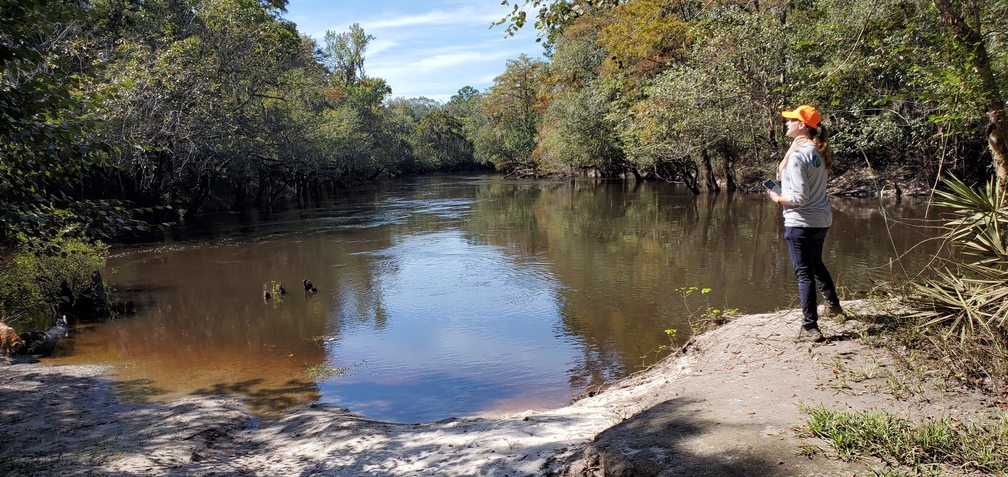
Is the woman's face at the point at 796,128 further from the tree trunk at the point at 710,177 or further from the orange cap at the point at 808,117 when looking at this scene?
the tree trunk at the point at 710,177

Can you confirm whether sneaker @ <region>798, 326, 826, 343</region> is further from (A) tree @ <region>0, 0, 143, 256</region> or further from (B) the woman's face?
(A) tree @ <region>0, 0, 143, 256</region>

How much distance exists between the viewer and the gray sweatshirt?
4.80 meters

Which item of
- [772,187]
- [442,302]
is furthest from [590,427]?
[442,302]

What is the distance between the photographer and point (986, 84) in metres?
4.98

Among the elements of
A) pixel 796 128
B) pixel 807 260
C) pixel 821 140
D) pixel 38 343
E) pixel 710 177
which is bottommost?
pixel 38 343

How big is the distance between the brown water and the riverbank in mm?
950

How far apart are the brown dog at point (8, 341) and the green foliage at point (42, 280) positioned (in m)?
0.97

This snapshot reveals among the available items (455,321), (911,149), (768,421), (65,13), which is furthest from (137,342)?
(911,149)

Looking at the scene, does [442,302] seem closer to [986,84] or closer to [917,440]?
[986,84]

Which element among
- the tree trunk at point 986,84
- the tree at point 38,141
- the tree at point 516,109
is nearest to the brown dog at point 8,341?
the tree at point 38,141

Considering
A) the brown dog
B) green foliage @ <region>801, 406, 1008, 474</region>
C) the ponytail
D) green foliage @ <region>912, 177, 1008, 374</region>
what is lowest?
the brown dog

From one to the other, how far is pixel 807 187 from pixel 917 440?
2296 mm

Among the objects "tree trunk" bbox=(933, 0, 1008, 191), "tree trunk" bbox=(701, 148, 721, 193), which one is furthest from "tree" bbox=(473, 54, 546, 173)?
Answer: "tree trunk" bbox=(933, 0, 1008, 191)

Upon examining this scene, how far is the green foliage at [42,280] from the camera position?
9969 mm
